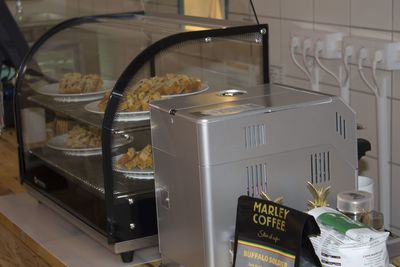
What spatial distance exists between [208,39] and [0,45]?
1.58 meters

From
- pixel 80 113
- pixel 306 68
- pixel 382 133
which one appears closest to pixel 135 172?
pixel 80 113

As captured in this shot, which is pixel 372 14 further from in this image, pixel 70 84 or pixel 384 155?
pixel 70 84

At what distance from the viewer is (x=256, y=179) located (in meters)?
1.21

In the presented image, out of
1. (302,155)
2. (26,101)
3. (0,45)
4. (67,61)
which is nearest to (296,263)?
(302,155)

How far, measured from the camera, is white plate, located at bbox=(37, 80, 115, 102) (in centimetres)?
170

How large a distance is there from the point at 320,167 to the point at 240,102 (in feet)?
0.51

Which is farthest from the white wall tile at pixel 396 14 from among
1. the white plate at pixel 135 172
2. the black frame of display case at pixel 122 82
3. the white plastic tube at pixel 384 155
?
the white plate at pixel 135 172

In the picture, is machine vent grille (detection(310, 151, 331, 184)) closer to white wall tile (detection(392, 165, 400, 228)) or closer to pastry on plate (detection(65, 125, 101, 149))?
pastry on plate (detection(65, 125, 101, 149))

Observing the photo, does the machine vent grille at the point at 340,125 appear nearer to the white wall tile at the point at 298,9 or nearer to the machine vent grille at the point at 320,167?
the machine vent grille at the point at 320,167

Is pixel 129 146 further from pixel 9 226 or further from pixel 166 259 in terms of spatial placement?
pixel 9 226

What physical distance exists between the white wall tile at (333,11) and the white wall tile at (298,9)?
0.08 feet

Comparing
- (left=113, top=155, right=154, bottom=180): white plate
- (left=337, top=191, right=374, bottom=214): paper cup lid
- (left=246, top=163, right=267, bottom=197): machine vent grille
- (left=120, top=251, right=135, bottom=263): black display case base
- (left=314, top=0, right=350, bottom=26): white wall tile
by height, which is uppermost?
(left=314, top=0, right=350, bottom=26): white wall tile

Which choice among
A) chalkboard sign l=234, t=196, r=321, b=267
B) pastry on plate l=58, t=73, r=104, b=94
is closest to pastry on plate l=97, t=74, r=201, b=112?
pastry on plate l=58, t=73, r=104, b=94

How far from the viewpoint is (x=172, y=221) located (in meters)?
1.28
